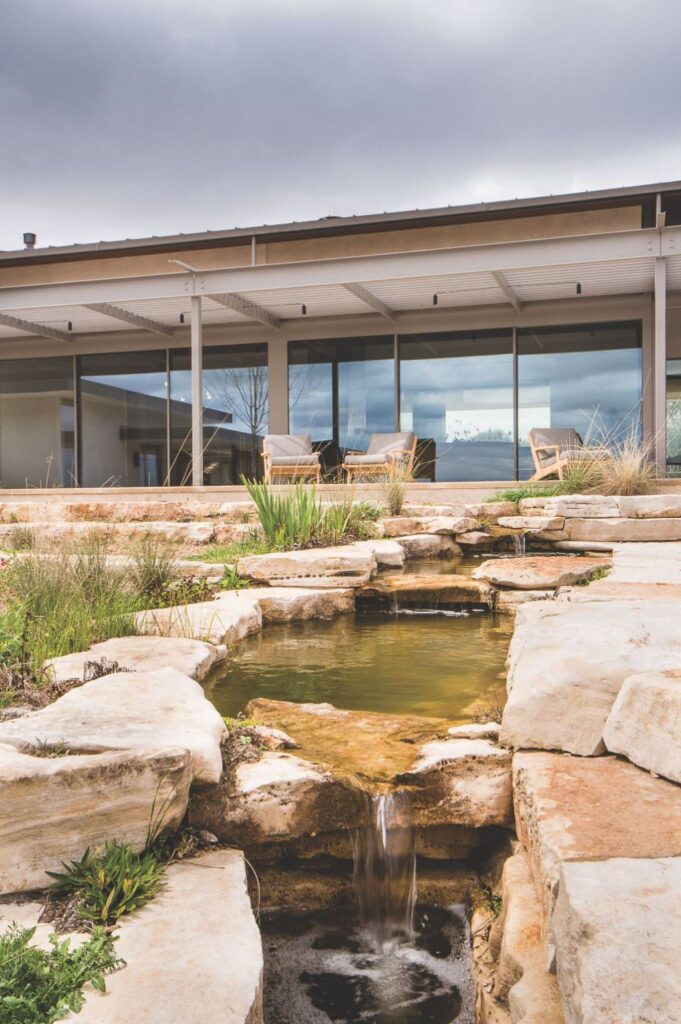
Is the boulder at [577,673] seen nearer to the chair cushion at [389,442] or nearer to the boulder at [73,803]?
the boulder at [73,803]

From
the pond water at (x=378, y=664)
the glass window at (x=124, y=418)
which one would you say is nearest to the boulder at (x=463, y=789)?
the pond water at (x=378, y=664)

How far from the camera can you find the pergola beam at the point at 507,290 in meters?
9.31

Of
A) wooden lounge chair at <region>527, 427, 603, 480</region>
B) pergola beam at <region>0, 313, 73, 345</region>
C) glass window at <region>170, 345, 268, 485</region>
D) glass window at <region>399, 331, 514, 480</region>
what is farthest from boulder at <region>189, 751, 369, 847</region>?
pergola beam at <region>0, 313, 73, 345</region>

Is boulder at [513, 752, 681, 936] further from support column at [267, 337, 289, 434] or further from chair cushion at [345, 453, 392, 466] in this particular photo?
support column at [267, 337, 289, 434]

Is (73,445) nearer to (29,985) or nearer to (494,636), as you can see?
(494,636)

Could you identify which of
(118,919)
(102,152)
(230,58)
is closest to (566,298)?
(230,58)

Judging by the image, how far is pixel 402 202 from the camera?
73.2 feet

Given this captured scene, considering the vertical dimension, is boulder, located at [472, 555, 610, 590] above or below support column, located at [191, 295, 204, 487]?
below

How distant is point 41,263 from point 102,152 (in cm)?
337

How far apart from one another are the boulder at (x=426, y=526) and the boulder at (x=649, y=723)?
402 centimetres

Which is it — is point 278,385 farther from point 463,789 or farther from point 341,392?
point 463,789

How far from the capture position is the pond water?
2.78m

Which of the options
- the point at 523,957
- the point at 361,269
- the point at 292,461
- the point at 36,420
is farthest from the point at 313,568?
the point at 36,420

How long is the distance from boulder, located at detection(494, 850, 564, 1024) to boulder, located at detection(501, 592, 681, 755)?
35cm
